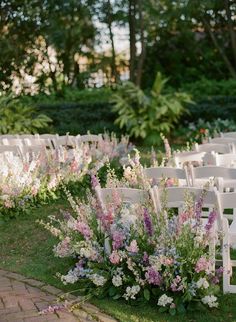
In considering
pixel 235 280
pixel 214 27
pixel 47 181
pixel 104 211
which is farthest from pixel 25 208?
pixel 214 27

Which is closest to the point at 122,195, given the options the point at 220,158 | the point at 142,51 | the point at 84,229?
the point at 84,229

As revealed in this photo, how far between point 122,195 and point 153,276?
0.77 metres

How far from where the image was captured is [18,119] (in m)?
14.6

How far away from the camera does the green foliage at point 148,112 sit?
551 inches

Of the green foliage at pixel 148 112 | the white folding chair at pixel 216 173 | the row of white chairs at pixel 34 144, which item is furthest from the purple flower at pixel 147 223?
the green foliage at pixel 148 112

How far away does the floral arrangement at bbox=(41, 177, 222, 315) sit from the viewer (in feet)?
14.6

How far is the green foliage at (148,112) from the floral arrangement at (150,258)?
29.7 ft

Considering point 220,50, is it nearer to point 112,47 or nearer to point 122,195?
point 112,47

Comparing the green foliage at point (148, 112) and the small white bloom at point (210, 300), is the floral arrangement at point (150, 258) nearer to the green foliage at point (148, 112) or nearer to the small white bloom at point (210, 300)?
the small white bloom at point (210, 300)

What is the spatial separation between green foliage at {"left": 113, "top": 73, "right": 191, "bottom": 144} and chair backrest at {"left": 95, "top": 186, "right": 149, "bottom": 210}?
8838mm

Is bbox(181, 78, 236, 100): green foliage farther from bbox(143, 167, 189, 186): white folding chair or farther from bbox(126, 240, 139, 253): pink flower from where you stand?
bbox(126, 240, 139, 253): pink flower

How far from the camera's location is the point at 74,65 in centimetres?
1930

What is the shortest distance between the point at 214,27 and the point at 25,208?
13454mm

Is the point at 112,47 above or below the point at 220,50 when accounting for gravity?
above
